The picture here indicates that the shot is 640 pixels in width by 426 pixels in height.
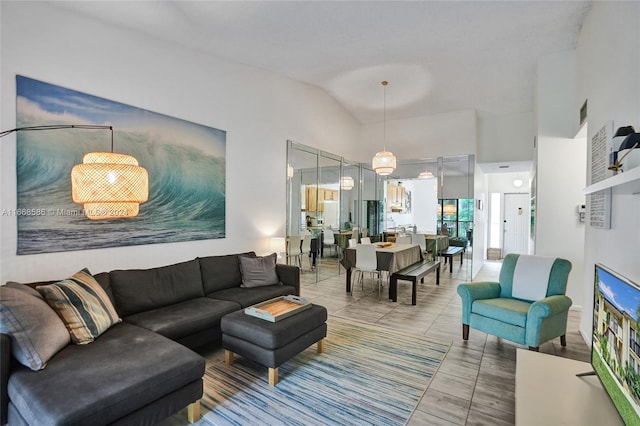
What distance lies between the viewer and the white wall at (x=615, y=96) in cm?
220

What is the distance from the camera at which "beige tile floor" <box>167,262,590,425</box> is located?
221 centimetres

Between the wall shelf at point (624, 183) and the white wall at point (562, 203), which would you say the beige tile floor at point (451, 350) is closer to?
the white wall at point (562, 203)

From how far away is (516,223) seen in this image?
9.17 metres

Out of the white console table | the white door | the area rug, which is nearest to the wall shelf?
the white console table

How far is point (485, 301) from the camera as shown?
330cm

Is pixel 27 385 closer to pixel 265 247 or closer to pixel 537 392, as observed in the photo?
pixel 537 392

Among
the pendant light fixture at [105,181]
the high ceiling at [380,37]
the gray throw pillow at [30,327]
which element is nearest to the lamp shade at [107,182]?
the pendant light fixture at [105,181]

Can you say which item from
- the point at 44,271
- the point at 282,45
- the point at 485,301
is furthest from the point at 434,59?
the point at 44,271

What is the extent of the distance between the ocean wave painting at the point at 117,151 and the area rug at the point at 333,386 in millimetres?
1785

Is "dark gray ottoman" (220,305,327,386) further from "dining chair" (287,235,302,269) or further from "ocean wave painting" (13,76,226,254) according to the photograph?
"dining chair" (287,235,302,269)

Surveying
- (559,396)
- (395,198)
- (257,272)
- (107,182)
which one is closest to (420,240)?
(395,198)

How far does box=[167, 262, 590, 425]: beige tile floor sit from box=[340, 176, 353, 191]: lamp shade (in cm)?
243

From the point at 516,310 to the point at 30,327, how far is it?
153 inches

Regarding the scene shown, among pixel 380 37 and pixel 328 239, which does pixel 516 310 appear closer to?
pixel 380 37
